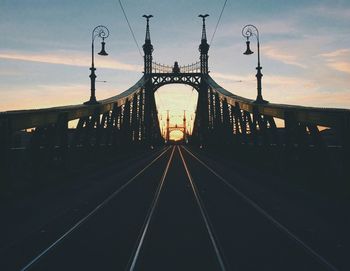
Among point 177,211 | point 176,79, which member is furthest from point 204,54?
point 177,211

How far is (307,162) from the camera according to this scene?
604 inches

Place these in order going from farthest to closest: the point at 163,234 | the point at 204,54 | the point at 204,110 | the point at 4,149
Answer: the point at 204,54, the point at 204,110, the point at 4,149, the point at 163,234

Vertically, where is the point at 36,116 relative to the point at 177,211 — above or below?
above

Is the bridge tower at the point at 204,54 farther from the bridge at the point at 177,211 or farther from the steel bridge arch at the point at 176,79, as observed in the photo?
the bridge at the point at 177,211

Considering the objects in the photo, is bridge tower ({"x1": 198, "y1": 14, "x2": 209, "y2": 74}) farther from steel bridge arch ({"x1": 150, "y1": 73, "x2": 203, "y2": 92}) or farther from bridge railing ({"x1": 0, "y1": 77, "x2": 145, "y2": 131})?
bridge railing ({"x1": 0, "y1": 77, "x2": 145, "y2": 131})

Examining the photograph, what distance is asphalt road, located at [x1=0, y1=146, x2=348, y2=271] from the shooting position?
20.4ft

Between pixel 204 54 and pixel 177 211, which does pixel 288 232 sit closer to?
pixel 177 211

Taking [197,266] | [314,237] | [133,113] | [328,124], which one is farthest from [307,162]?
[133,113]

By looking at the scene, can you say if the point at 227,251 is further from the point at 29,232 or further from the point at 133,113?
the point at 133,113

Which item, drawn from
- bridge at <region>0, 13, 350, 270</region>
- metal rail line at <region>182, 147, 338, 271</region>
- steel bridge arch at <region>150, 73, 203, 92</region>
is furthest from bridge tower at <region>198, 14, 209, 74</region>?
metal rail line at <region>182, 147, 338, 271</region>

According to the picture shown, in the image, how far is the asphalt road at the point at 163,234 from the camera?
245 inches

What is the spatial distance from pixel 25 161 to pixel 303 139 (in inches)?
417

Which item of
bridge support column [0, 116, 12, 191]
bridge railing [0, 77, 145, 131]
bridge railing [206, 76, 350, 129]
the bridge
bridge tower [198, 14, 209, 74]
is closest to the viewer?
the bridge

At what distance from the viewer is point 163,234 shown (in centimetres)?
809
